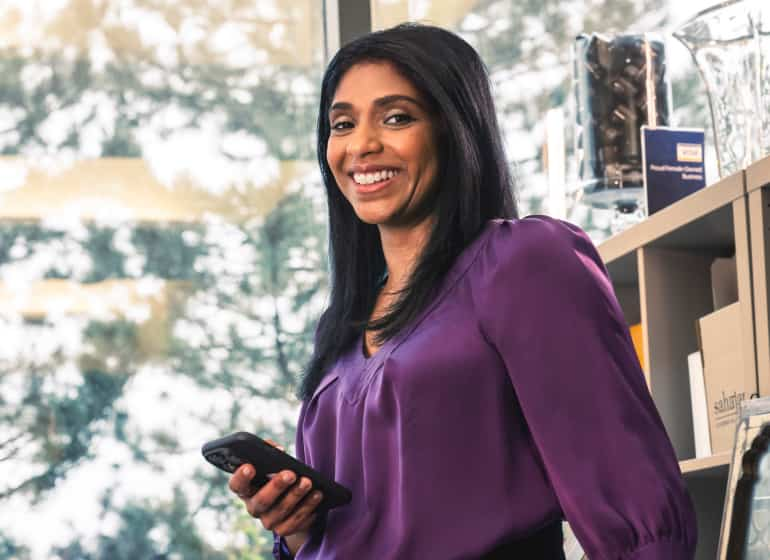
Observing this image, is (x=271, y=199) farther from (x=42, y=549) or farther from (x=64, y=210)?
(x=42, y=549)

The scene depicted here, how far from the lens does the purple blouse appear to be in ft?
4.51

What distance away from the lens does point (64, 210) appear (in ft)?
10.8

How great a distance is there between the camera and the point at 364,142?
165cm

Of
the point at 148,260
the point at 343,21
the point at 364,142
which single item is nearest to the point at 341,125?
the point at 364,142

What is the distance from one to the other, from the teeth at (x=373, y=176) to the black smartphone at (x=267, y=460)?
0.36 meters

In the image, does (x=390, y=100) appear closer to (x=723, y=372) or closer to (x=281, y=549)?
(x=281, y=549)

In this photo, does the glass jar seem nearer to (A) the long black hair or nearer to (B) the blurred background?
(B) the blurred background

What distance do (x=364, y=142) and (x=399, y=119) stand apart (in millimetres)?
54

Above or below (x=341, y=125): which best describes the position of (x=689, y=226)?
below

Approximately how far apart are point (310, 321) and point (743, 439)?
1785mm

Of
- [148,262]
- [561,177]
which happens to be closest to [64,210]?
[148,262]

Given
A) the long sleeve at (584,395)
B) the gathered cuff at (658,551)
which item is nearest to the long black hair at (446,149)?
the long sleeve at (584,395)

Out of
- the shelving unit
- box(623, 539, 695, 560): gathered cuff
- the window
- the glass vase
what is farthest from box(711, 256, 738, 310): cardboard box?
the window

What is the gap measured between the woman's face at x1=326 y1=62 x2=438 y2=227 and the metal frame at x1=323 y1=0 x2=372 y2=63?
1.88 metres
